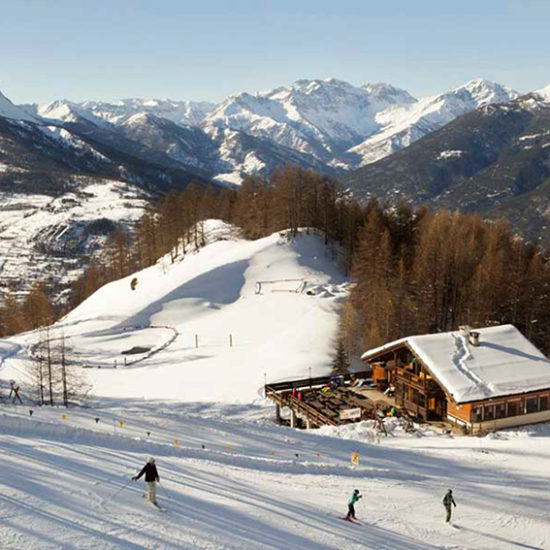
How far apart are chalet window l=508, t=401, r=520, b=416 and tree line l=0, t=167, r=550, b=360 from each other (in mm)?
15888

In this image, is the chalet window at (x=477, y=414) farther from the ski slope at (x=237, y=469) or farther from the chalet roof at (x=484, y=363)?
the ski slope at (x=237, y=469)

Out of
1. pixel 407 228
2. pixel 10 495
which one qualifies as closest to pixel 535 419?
pixel 10 495

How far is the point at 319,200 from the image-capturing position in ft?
284

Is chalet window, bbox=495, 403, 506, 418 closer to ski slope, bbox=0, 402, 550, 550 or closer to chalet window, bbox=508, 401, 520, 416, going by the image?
chalet window, bbox=508, 401, 520, 416

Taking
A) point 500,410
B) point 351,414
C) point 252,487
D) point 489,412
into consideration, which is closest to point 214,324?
point 351,414

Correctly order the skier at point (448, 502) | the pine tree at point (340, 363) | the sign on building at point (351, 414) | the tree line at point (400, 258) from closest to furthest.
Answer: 1. the skier at point (448, 502)
2. the sign on building at point (351, 414)
3. the pine tree at point (340, 363)
4. the tree line at point (400, 258)

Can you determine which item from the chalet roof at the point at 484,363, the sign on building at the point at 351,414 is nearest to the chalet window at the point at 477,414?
the chalet roof at the point at 484,363

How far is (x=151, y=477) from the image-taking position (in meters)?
16.3

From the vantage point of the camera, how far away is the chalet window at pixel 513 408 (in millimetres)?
36031

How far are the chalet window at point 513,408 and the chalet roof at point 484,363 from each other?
112 cm

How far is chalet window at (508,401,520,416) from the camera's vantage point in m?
36.0

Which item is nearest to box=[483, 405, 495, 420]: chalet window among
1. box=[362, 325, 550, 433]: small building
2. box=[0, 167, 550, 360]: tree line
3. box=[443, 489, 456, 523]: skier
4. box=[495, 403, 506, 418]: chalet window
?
box=[362, 325, 550, 433]: small building

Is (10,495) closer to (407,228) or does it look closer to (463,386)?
(463,386)

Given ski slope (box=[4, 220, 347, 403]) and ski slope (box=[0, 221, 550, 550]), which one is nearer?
ski slope (box=[0, 221, 550, 550])
